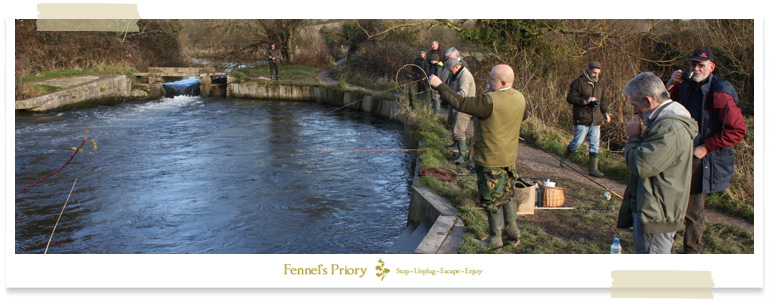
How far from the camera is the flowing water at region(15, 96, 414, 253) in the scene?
7371mm

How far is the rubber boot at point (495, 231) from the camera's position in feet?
17.0

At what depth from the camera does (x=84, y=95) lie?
1998 cm

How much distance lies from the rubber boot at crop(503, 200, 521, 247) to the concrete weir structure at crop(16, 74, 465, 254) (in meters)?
0.82

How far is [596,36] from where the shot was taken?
45.6ft

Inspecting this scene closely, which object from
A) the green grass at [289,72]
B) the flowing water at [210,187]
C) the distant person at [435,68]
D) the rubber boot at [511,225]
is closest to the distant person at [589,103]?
the flowing water at [210,187]

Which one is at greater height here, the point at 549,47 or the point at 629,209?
the point at 549,47

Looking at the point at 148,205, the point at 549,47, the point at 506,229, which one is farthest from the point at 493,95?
the point at 549,47

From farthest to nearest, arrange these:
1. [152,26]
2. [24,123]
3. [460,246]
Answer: [152,26]
[24,123]
[460,246]

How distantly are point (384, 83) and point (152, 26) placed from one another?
1085cm

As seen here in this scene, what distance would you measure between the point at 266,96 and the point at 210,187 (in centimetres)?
1400

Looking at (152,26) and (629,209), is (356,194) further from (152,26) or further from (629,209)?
(152,26)

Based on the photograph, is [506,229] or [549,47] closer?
[506,229]

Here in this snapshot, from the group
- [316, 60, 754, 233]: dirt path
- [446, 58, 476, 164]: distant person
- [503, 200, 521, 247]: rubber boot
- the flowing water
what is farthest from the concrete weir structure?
[316, 60, 754, 233]: dirt path
